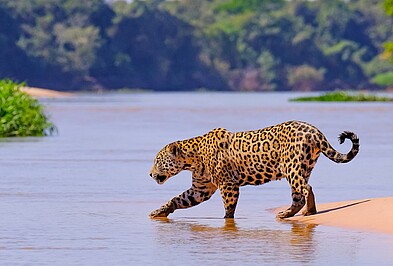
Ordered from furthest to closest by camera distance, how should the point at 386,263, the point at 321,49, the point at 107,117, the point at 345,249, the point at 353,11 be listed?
the point at 353,11 < the point at 321,49 < the point at 107,117 < the point at 345,249 < the point at 386,263

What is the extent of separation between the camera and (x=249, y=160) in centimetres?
1501

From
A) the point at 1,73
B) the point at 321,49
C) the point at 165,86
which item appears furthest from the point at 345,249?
the point at 321,49

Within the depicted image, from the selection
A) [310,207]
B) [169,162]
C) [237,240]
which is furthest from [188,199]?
[237,240]

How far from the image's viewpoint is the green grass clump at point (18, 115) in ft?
108

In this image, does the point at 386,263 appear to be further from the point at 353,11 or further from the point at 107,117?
the point at 353,11

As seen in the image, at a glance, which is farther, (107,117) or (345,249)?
(107,117)

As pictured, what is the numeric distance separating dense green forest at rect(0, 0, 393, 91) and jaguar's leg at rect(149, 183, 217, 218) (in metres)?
112

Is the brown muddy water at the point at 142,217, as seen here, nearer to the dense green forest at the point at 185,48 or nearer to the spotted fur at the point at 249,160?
the spotted fur at the point at 249,160

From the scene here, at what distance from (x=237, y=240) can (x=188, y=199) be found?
7.73 ft

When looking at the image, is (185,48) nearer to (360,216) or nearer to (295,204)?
(295,204)

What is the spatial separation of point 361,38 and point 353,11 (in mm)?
5248

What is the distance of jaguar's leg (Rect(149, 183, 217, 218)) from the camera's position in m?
15.4

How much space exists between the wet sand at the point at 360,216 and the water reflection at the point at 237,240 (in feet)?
0.97

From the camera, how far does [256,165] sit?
1499 centimetres
